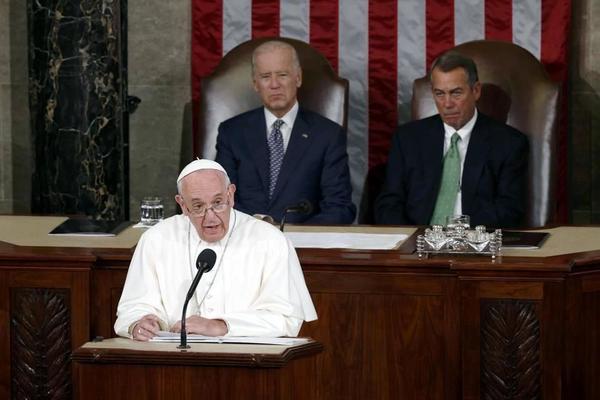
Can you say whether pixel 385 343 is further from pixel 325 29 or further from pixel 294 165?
pixel 325 29

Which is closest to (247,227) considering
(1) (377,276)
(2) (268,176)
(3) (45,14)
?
(1) (377,276)

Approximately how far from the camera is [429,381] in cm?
587

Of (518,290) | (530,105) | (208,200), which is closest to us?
(208,200)

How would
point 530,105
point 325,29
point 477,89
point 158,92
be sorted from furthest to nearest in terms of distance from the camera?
point 158,92, point 325,29, point 530,105, point 477,89

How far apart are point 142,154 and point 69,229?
2.44 m

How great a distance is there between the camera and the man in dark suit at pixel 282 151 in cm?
752

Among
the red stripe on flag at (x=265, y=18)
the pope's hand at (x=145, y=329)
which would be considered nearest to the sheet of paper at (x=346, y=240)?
the pope's hand at (x=145, y=329)

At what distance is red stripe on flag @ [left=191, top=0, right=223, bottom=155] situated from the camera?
8.65m

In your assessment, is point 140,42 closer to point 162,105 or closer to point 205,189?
point 162,105

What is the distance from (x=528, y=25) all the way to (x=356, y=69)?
98 centimetres

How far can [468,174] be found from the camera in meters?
7.45

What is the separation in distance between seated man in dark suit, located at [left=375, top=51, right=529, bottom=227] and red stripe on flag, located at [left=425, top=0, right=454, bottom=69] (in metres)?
0.97

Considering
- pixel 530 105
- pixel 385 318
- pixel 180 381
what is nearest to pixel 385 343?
pixel 385 318

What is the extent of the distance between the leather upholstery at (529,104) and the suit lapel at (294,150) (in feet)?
2.52
